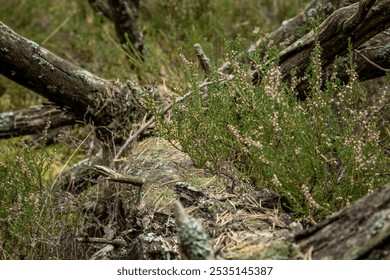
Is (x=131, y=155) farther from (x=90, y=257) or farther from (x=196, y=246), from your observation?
(x=196, y=246)

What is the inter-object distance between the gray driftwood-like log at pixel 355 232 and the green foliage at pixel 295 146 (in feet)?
1.67

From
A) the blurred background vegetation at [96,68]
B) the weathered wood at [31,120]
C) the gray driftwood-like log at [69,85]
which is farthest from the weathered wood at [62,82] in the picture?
the weathered wood at [31,120]

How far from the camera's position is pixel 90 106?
4289mm

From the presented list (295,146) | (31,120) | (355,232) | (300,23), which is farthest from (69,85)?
(355,232)

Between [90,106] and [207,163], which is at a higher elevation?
[90,106]

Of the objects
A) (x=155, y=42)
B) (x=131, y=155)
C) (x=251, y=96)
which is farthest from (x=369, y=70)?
(x=155, y=42)

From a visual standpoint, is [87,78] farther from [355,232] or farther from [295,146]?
[355,232]

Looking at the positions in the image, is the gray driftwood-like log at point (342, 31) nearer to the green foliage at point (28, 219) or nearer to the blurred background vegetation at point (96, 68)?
the blurred background vegetation at point (96, 68)

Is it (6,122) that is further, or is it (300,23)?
(6,122)

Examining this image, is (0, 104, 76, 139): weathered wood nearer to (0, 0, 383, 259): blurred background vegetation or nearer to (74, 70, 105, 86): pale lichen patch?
(0, 0, 383, 259): blurred background vegetation

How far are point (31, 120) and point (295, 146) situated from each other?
103 inches

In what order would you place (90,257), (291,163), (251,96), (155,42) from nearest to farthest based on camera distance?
(291,163), (251,96), (90,257), (155,42)

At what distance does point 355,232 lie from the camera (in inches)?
82.4
